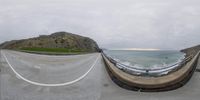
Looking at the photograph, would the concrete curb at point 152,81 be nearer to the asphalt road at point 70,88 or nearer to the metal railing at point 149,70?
the asphalt road at point 70,88

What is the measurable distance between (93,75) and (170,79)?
7.88ft

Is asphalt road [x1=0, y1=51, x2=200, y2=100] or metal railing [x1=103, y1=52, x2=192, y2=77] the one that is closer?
asphalt road [x1=0, y1=51, x2=200, y2=100]

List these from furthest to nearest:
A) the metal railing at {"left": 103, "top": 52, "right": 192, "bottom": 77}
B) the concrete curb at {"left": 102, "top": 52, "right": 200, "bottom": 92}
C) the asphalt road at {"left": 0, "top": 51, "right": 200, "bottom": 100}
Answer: the metal railing at {"left": 103, "top": 52, "right": 192, "bottom": 77}
the concrete curb at {"left": 102, "top": 52, "right": 200, "bottom": 92}
the asphalt road at {"left": 0, "top": 51, "right": 200, "bottom": 100}

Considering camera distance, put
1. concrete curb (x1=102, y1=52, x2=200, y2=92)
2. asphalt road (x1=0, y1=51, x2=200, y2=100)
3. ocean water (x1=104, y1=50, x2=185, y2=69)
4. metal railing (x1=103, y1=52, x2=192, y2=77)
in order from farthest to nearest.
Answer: ocean water (x1=104, y1=50, x2=185, y2=69)
metal railing (x1=103, y1=52, x2=192, y2=77)
concrete curb (x1=102, y1=52, x2=200, y2=92)
asphalt road (x1=0, y1=51, x2=200, y2=100)

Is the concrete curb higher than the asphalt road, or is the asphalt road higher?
the concrete curb

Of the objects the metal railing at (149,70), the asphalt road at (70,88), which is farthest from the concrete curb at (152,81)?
the metal railing at (149,70)

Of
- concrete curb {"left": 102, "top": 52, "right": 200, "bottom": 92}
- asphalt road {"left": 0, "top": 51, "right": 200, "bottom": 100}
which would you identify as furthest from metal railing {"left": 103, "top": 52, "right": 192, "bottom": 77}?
asphalt road {"left": 0, "top": 51, "right": 200, "bottom": 100}

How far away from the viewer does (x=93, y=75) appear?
32.1 ft

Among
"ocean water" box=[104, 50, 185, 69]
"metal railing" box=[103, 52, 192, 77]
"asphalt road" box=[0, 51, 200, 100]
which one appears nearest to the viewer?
"asphalt road" box=[0, 51, 200, 100]

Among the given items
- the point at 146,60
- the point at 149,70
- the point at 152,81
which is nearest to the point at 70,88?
the point at 152,81

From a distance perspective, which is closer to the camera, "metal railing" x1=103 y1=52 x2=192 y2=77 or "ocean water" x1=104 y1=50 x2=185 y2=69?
"metal railing" x1=103 y1=52 x2=192 y2=77

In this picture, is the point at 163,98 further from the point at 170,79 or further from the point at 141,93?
the point at 170,79

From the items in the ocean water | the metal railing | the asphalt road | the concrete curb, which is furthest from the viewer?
the ocean water

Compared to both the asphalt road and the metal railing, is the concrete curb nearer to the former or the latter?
the asphalt road
